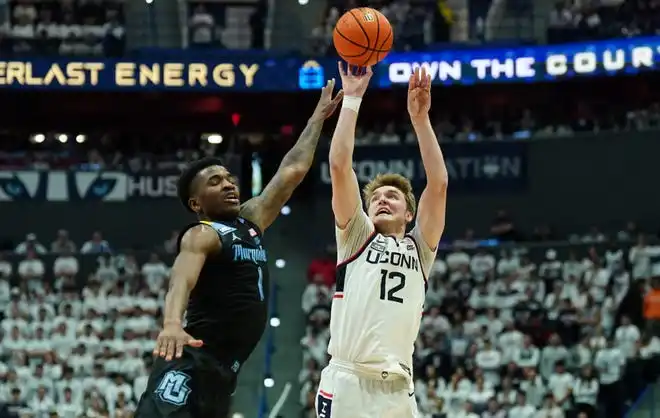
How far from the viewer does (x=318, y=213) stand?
22.0 metres

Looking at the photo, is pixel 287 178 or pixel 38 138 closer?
pixel 287 178

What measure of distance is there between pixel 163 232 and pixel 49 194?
2363mm

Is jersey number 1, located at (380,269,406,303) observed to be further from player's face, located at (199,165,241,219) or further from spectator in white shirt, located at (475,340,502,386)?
spectator in white shirt, located at (475,340,502,386)

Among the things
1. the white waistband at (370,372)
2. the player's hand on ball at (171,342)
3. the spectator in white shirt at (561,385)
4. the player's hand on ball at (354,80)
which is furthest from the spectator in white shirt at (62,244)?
the player's hand on ball at (171,342)

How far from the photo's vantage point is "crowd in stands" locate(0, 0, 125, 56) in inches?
891

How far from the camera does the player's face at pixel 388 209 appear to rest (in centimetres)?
638

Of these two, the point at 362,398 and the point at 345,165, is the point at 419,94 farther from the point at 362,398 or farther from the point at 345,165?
the point at 362,398

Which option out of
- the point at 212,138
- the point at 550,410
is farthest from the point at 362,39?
the point at 212,138

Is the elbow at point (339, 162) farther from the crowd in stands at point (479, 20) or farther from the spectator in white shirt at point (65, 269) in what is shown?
the crowd in stands at point (479, 20)

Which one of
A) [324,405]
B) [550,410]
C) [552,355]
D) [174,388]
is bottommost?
[550,410]

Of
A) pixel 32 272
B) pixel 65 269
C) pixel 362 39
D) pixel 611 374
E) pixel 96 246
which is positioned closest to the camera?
pixel 362 39

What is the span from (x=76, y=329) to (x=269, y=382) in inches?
129

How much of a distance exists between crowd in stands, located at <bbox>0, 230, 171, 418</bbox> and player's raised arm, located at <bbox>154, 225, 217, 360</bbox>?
10.5 metres

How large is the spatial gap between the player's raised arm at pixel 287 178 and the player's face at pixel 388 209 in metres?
0.70
